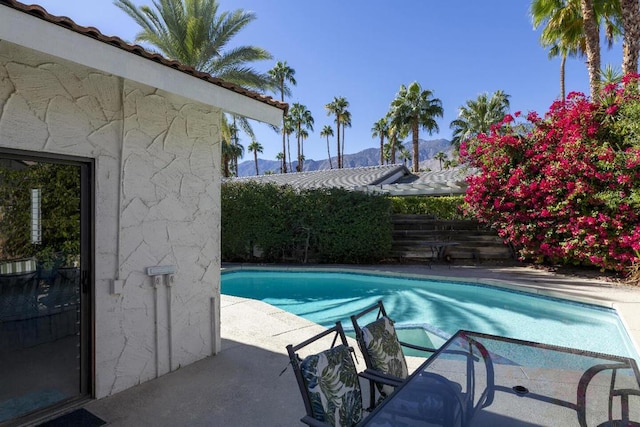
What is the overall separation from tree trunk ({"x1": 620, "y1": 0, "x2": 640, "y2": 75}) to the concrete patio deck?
8068mm

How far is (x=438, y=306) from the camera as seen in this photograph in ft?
29.6

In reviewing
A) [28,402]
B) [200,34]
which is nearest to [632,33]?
[200,34]

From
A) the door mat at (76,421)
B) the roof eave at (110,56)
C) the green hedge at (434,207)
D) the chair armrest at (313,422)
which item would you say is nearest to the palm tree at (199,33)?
the green hedge at (434,207)

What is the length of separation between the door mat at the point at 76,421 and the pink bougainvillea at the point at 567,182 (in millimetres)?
11194

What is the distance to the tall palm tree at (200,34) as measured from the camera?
15.7 metres

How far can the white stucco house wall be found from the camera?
3.20 metres

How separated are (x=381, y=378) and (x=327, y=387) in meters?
0.59

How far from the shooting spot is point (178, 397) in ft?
12.7

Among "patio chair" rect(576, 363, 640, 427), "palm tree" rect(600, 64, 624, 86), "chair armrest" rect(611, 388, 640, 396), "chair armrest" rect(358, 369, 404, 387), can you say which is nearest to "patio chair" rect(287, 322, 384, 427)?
"chair armrest" rect(358, 369, 404, 387)

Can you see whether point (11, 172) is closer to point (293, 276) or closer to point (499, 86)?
point (293, 276)

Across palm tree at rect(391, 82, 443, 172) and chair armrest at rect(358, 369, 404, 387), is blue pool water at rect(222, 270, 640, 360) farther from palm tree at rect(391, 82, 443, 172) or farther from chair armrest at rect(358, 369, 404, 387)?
palm tree at rect(391, 82, 443, 172)

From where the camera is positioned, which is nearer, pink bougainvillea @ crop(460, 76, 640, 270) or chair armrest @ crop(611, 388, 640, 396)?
chair armrest @ crop(611, 388, 640, 396)

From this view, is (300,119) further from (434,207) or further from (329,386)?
(329,386)

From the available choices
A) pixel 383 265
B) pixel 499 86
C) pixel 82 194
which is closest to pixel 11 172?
pixel 82 194
